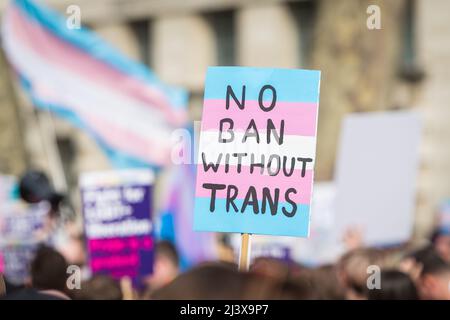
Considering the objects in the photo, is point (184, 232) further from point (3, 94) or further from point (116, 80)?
point (3, 94)

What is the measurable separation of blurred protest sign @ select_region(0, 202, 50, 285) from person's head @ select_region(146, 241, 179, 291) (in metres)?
1.91

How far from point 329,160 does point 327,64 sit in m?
0.99

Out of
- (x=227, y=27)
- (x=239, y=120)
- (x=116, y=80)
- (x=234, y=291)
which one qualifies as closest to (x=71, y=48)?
(x=116, y=80)

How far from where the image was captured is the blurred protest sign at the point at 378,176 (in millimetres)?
8477

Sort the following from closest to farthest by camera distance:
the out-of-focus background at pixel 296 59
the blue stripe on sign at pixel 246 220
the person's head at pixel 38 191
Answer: the blue stripe on sign at pixel 246 220, the person's head at pixel 38 191, the out-of-focus background at pixel 296 59

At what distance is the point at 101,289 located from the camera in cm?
541

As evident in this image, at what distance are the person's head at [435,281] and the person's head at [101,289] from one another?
1389mm

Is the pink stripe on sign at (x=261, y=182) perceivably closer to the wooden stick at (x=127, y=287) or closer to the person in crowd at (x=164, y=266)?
the wooden stick at (x=127, y=287)

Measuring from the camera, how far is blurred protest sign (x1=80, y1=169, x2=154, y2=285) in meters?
7.50

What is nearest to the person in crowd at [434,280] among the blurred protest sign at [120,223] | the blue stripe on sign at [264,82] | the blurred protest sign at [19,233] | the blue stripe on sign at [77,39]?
the blue stripe on sign at [264,82]

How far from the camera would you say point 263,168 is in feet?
13.9

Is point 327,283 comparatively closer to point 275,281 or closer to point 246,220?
point 246,220

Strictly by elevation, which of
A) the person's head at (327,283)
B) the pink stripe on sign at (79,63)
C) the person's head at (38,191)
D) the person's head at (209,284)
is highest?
the pink stripe on sign at (79,63)

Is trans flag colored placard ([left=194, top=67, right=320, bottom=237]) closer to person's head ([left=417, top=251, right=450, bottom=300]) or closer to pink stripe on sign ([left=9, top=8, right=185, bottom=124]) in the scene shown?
person's head ([left=417, top=251, right=450, bottom=300])
